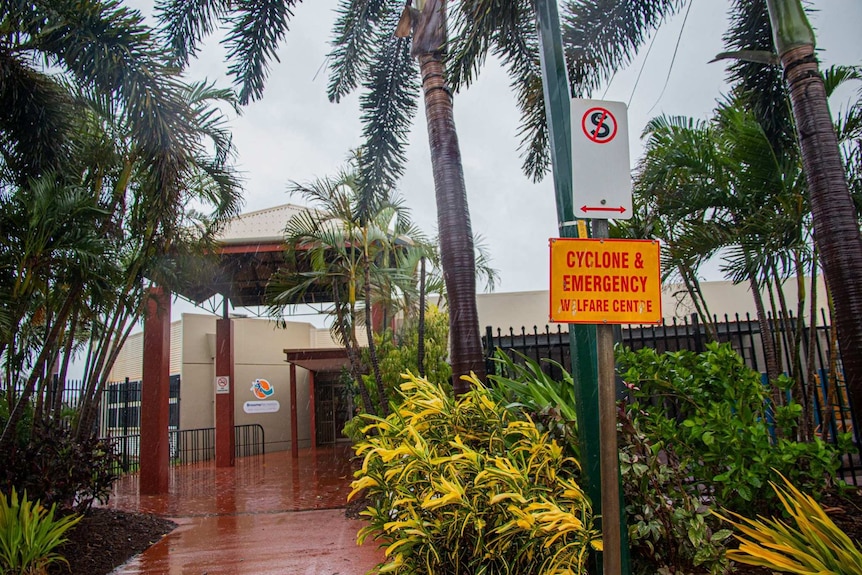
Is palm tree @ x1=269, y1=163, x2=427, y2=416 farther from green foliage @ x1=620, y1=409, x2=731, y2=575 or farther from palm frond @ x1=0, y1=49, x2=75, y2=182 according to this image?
green foliage @ x1=620, y1=409, x2=731, y2=575

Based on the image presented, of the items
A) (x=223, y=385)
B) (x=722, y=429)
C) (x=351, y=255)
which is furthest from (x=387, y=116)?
(x=223, y=385)

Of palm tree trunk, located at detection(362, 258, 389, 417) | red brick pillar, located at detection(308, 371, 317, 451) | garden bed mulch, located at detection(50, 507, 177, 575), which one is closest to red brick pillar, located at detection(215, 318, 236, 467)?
red brick pillar, located at detection(308, 371, 317, 451)

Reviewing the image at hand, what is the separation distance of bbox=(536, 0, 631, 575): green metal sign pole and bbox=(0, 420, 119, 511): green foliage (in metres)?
5.59

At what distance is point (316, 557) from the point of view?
6012mm

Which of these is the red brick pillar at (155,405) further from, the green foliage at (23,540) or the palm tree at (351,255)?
the green foliage at (23,540)

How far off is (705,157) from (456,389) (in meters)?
3.66

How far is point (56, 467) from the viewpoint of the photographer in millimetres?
6531

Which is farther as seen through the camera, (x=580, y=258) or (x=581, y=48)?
(x=581, y=48)

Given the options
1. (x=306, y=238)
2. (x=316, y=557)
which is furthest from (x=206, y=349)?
(x=316, y=557)

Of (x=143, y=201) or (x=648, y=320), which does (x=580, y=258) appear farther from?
(x=143, y=201)

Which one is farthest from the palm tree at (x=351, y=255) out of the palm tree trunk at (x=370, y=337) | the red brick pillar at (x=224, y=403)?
the red brick pillar at (x=224, y=403)

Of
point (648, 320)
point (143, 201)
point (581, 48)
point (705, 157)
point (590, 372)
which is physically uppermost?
point (581, 48)

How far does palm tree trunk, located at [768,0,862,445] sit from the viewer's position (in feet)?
14.9

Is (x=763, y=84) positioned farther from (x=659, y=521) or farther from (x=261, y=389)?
(x=261, y=389)
